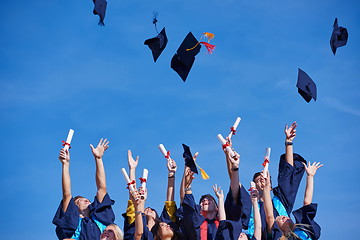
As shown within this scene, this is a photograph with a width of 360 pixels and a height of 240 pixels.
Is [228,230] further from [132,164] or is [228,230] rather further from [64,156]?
[64,156]

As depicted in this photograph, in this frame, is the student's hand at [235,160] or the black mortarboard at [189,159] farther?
the black mortarboard at [189,159]

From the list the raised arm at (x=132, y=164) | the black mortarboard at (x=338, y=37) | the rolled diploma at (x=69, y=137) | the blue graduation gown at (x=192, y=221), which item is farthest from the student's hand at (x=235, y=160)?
the black mortarboard at (x=338, y=37)

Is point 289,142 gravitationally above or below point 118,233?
above

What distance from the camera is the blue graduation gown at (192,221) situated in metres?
8.58

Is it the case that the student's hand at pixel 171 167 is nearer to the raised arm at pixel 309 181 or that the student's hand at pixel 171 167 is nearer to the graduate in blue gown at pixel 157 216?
the graduate in blue gown at pixel 157 216

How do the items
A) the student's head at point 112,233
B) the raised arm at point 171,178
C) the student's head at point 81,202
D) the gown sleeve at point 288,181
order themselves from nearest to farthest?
1. the student's head at point 112,233
2. the raised arm at point 171,178
3. the student's head at point 81,202
4. the gown sleeve at point 288,181

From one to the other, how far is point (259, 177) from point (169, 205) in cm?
124

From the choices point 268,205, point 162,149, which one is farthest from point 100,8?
point 268,205

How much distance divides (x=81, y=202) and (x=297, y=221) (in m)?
2.87

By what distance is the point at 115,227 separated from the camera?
828 centimetres

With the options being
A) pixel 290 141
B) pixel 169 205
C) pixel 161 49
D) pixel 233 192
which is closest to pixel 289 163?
pixel 290 141

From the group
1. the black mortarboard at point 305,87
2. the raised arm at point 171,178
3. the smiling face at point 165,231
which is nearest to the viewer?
the smiling face at point 165,231

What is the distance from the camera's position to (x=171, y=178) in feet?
29.9

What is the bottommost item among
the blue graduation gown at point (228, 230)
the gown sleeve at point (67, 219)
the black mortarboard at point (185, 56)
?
the blue graduation gown at point (228, 230)
